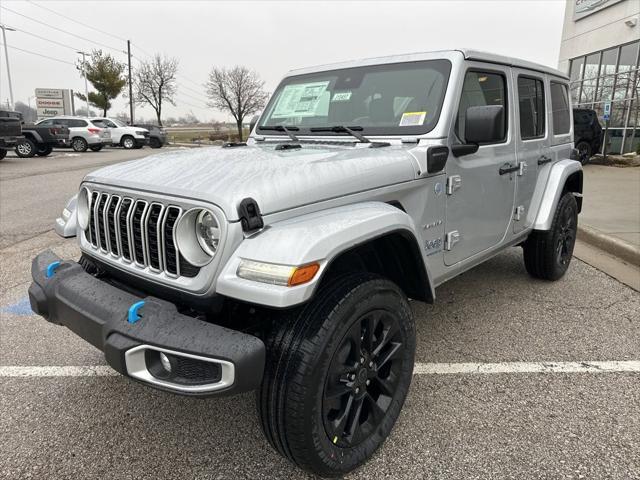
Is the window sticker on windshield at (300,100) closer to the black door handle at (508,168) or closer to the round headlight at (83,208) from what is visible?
the black door handle at (508,168)

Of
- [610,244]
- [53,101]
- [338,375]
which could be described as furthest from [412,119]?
[53,101]

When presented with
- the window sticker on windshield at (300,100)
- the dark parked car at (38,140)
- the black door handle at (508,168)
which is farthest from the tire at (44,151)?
the black door handle at (508,168)

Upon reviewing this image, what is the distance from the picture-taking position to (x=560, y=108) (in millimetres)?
4461

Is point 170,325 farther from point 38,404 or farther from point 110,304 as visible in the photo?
point 38,404

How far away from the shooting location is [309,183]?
→ 2.08 m

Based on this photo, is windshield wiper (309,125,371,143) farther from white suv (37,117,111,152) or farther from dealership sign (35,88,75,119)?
dealership sign (35,88,75,119)

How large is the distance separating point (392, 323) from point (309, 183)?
0.75 m

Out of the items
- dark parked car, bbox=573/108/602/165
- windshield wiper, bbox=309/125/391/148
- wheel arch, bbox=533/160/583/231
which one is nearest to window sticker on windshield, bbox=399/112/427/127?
windshield wiper, bbox=309/125/391/148

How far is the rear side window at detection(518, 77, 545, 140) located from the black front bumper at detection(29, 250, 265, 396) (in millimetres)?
2926

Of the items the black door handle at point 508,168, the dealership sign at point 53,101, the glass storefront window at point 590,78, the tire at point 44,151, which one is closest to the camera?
the black door handle at point 508,168

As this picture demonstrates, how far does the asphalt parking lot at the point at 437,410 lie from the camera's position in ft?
7.26

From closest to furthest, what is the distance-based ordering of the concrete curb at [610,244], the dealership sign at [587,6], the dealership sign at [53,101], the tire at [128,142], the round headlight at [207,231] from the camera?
1. the round headlight at [207,231]
2. the concrete curb at [610,244]
3. the dealership sign at [587,6]
4. the tire at [128,142]
5. the dealership sign at [53,101]

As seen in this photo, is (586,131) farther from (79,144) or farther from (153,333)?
(79,144)

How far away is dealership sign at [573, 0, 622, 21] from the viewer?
56.5ft
